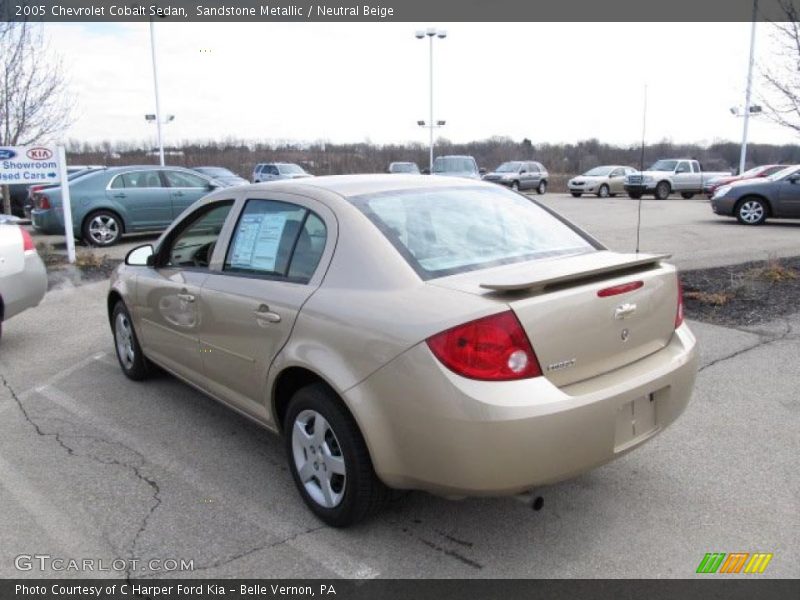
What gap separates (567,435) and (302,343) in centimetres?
126

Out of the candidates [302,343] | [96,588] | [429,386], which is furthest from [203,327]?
[429,386]

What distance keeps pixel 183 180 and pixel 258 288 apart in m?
12.0

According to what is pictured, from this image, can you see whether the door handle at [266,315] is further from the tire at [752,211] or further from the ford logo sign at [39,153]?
the tire at [752,211]

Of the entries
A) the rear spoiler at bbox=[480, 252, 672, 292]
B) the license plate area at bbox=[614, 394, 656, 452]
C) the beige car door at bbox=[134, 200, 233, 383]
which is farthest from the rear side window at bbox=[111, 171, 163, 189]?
the license plate area at bbox=[614, 394, 656, 452]

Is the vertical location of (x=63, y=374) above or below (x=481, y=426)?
below

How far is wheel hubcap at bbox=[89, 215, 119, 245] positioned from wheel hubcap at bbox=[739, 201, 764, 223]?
48.6 feet

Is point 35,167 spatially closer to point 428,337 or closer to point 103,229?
point 103,229

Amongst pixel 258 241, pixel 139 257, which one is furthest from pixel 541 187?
pixel 258 241

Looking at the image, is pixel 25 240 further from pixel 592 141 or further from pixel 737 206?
pixel 592 141

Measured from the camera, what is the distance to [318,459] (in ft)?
10.2

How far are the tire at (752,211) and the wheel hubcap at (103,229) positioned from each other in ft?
48.4

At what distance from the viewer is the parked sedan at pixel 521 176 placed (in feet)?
106

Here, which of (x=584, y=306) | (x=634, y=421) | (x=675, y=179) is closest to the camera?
(x=584, y=306)

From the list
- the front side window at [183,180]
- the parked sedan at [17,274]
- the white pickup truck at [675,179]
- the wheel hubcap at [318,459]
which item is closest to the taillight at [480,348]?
the wheel hubcap at [318,459]
